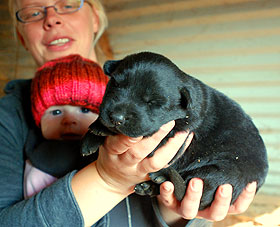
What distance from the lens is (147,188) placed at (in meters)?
1.38

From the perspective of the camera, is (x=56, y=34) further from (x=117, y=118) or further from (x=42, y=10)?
(x=117, y=118)

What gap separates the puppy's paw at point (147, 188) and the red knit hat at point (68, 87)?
70 centimetres

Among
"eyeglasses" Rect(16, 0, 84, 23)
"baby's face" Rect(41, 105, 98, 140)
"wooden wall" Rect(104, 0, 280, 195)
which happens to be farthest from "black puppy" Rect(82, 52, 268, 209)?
"wooden wall" Rect(104, 0, 280, 195)

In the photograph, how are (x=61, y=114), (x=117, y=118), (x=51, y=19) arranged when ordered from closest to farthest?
(x=117, y=118), (x=61, y=114), (x=51, y=19)

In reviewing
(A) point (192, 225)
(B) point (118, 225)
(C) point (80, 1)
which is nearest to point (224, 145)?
(A) point (192, 225)

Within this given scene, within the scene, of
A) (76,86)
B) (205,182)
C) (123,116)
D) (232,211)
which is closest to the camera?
(123,116)

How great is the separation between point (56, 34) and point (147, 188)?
1487mm

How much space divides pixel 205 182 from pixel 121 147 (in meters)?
0.43

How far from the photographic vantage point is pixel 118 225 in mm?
1674

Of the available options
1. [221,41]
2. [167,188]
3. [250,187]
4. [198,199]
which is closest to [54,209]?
→ [167,188]

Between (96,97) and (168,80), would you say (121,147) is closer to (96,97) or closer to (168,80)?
(168,80)

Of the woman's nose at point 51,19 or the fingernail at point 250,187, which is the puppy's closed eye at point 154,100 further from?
the woman's nose at point 51,19

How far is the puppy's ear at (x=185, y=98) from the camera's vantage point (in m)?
1.25

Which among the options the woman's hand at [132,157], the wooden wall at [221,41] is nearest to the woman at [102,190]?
the woman's hand at [132,157]
